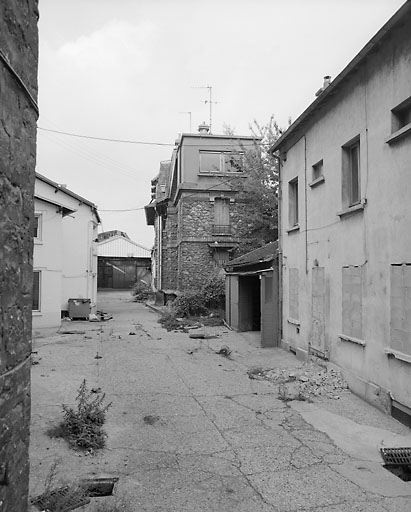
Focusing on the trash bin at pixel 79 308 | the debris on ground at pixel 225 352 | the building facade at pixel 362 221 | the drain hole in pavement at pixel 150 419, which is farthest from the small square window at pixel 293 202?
the trash bin at pixel 79 308

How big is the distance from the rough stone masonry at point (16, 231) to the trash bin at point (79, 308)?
19.3m

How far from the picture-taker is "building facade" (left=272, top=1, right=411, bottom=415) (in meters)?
6.83

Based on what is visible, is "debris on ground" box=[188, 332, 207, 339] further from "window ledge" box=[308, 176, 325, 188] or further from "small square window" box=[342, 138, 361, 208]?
"small square window" box=[342, 138, 361, 208]

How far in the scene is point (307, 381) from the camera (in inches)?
347

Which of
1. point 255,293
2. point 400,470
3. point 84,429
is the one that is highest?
point 255,293

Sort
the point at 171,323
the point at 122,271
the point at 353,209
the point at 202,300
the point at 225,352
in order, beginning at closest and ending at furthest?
1. the point at 353,209
2. the point at 225,352
3. the point at 171,323
4. the point at 202,300
5. the point at 122,271

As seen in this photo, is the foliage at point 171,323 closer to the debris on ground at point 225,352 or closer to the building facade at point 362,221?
the debris on ground at point 225,352

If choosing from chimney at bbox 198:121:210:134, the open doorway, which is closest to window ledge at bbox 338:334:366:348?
the open doorway

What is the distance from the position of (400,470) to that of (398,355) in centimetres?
191

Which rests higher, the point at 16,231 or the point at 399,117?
the point at 399,117

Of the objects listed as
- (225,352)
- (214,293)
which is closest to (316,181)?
(225,352)

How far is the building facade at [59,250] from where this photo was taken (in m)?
17.9

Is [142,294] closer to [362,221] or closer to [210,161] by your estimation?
[210,161]

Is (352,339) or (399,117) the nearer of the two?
(399,117)
